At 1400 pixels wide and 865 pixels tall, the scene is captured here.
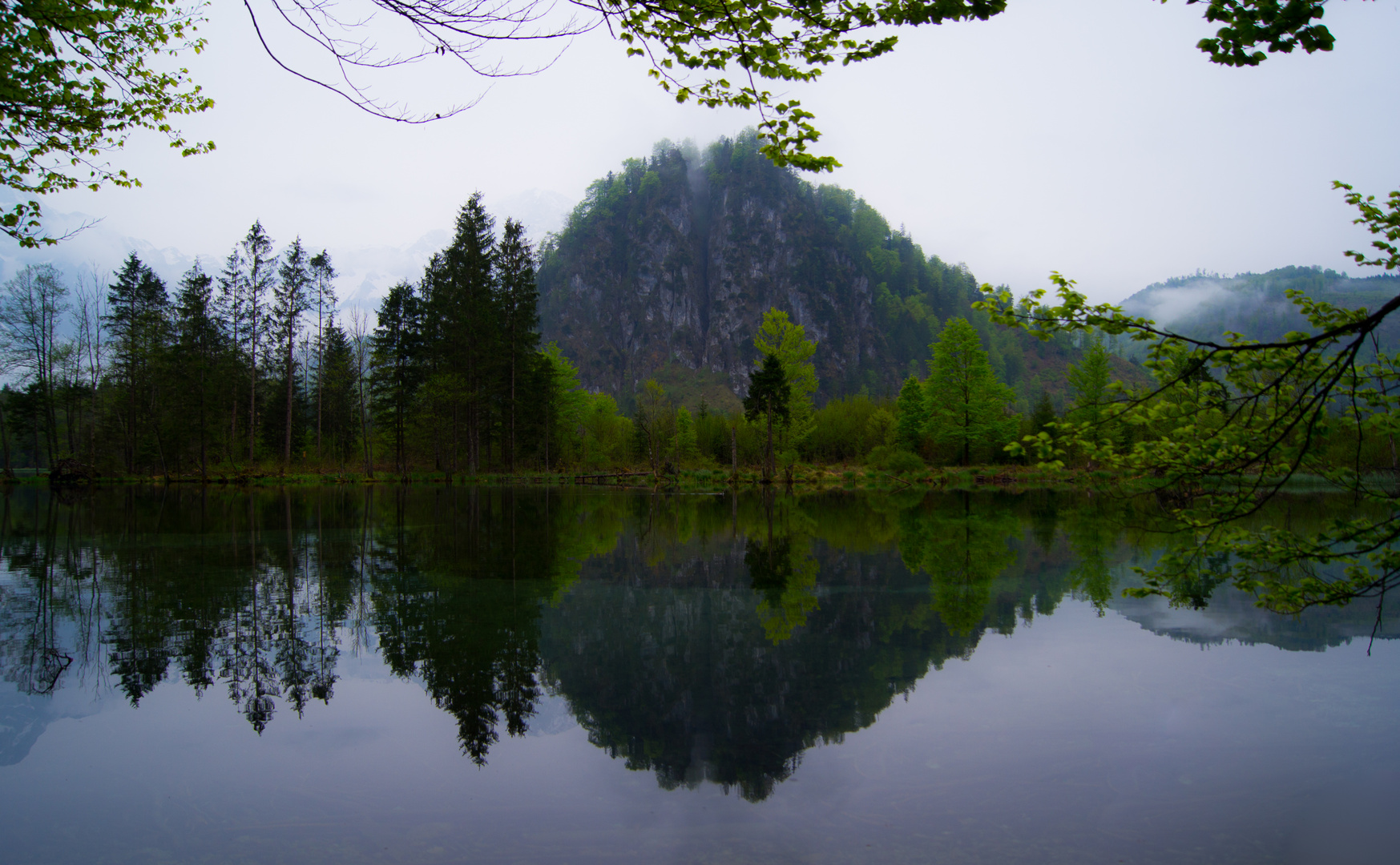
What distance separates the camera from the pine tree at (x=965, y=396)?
41.2m

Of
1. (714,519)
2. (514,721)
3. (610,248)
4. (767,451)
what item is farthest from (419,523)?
(610,248)

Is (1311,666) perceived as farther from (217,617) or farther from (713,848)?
(217,617)

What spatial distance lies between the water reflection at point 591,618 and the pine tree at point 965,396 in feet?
85.7

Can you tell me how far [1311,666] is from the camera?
20.5 feet

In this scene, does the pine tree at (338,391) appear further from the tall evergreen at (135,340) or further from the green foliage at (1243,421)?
the green foliage at (1243,421)

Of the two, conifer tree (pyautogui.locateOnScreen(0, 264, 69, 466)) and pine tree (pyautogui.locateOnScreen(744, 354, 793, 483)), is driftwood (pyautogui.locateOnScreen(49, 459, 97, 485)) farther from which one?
pine tree (pyautogui.locateOnScreen(744, 354, 793, 483))

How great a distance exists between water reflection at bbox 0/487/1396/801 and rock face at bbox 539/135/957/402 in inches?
5598

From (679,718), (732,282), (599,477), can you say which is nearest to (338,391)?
(599,477)

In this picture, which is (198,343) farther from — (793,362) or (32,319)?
(793,362)

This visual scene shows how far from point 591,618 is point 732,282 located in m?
171

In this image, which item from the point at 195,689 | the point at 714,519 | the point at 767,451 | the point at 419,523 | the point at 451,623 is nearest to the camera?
the point at 195,689

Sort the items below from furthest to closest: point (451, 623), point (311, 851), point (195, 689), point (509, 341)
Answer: point (509, 341), point (451, 623), point (195, 689), point (311, 851)

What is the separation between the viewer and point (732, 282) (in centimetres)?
17300

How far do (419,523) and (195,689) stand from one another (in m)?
12.6
